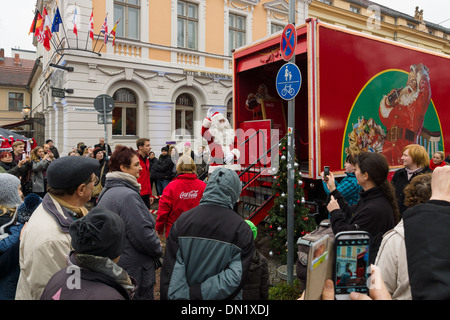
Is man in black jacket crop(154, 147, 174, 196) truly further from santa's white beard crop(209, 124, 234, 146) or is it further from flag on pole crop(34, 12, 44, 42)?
flag on pole crop(34, 12, 44, 42)

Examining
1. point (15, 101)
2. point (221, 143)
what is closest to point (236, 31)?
point (221, 143)

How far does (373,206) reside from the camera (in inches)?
98.4

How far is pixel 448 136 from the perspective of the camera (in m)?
7.94

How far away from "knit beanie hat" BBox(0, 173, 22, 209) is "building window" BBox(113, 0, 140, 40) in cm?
1241

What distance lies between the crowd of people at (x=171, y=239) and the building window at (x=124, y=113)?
35.9 ft

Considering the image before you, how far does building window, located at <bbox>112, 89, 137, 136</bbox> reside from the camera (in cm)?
1337

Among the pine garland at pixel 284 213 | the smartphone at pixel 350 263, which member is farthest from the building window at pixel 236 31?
the smartphone at pixel 350 263

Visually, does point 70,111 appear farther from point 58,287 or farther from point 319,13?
point 319,13

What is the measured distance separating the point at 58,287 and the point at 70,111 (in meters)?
12.0

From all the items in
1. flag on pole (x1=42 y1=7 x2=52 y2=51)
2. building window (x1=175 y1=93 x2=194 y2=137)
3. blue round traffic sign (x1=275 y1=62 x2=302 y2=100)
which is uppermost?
flag on pole (x1=42 y1=7 x2=52 y2=51)

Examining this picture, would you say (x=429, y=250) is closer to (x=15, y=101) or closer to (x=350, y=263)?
(x=350, y=263)

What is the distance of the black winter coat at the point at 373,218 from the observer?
244 cm

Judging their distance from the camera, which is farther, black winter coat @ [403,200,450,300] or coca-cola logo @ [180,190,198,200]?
coca-cola logo @ [180,190,198,200]

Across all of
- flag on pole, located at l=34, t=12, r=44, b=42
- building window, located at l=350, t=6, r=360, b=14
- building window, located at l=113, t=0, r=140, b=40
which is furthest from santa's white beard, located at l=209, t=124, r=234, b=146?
building window, located at l=350, t=6, r=360, b=14
